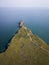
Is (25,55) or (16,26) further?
(16,26)

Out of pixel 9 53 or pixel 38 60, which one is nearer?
pixel 38 60

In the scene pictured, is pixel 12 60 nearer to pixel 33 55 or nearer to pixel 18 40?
pixel 33 55

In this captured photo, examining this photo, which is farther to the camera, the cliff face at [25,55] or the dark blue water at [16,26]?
the dark blue water at [16,26]

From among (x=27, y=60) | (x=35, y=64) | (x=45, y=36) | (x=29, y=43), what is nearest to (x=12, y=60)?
(x=27, y=60)

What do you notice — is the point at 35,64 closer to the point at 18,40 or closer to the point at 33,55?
the point at 33,55

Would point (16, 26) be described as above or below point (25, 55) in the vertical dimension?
above

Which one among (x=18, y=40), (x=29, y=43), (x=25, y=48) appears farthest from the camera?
(x=18, y=40)

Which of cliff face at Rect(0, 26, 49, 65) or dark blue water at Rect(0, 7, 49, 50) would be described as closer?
cliff face at Rect(0, 26, 49, 65)

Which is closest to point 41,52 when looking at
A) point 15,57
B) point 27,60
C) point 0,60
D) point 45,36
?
point 27,60

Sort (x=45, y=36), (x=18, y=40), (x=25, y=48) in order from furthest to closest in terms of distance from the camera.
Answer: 1. (x=45, y=36)
2. (x=18, y=40)
3. (x=25, y=48)
